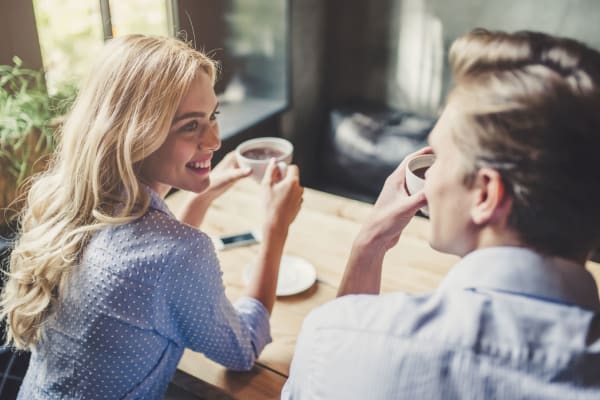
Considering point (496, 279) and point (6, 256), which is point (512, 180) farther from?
point (6, 256)

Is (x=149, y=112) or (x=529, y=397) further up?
(x=149, y=112)

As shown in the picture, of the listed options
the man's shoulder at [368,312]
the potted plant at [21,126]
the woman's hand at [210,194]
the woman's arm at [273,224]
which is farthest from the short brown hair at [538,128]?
the potted plant at [21,126]

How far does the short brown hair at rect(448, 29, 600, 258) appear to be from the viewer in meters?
0.63

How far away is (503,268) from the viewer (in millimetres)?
701

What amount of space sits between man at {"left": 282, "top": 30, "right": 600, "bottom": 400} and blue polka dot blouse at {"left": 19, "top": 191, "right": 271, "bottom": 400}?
380 millimetres

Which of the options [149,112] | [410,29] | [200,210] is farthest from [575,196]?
[410,29]

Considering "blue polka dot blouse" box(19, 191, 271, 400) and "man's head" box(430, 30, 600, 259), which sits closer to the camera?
"man's head" box(430, 30, 600, 259)

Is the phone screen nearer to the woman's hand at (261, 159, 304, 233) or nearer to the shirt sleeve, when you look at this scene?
the woman's hand at (261, 159, 304, 233)

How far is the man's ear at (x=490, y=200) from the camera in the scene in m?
0.68

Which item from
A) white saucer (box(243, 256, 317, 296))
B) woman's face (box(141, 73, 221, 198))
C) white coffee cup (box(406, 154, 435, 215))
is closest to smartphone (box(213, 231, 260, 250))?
white saucer (box(243, 256, 317, 296))

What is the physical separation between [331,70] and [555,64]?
→ 2724 millimetres

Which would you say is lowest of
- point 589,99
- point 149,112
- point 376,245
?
point 376,245

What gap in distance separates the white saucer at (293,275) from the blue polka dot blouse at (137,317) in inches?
9.8

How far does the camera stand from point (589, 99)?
0.63 meters
